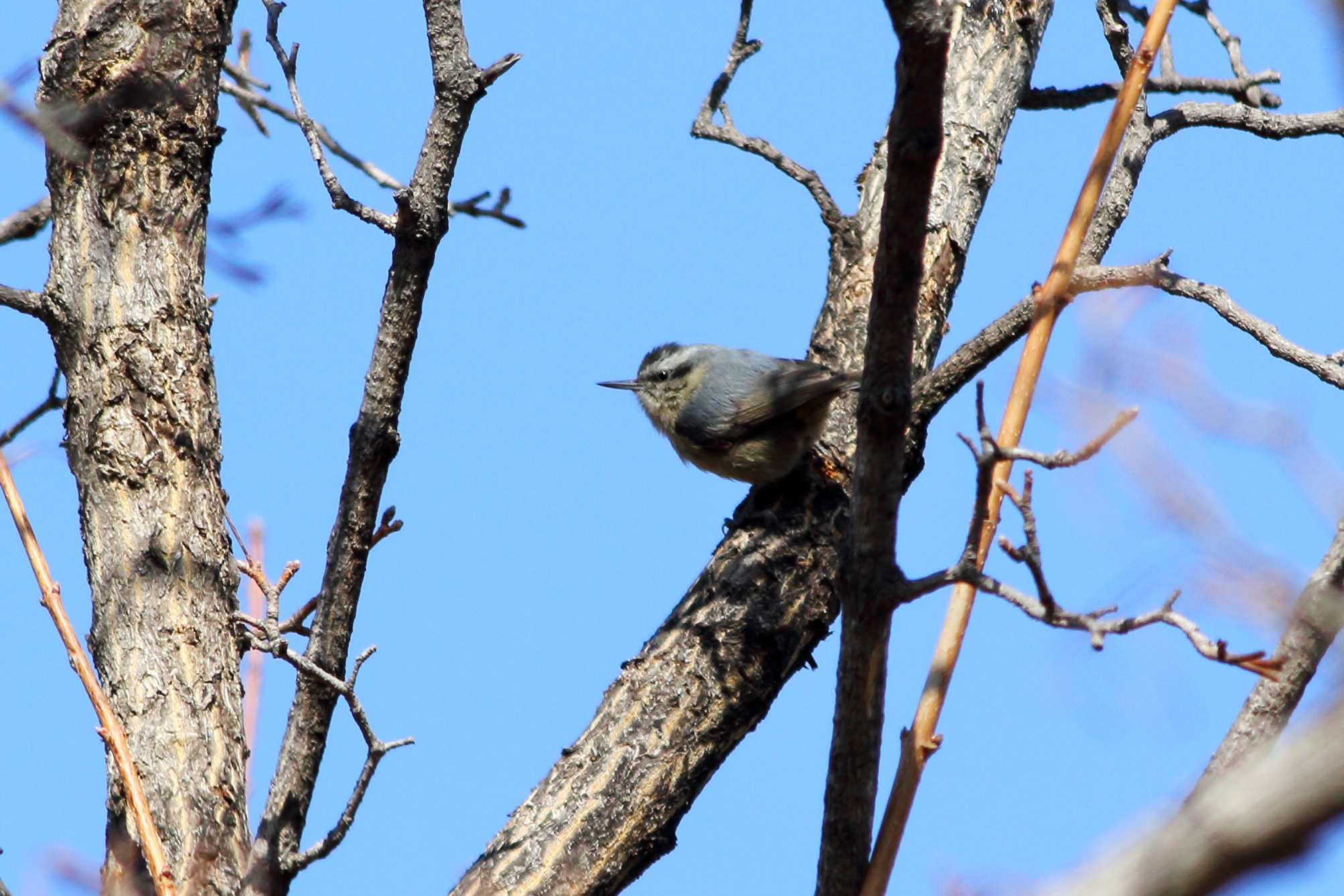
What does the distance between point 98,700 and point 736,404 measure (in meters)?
3.37

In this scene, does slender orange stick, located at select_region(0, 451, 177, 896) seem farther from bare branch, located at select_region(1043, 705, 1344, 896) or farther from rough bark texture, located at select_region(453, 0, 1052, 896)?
bare branch, located at select_region(1043, 705, 1344, 896)

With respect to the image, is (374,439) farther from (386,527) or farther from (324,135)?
(324,135)

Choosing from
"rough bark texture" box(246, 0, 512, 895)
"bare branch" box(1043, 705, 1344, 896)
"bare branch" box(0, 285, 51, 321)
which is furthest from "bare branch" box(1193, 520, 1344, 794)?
"bare branch" box(0, 285, 51, 321)

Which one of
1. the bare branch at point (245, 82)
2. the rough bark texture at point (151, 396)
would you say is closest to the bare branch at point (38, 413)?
the rough bark texture at point (151, 396)

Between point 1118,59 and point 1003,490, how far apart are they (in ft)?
9.71

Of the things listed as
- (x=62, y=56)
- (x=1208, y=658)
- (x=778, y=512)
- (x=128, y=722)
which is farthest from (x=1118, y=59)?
(x=128, y=722)

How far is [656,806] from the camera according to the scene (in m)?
3.42

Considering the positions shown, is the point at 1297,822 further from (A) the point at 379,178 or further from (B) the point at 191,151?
(A) the point at 379,178

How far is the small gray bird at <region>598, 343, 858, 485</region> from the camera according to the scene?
4.85 meters

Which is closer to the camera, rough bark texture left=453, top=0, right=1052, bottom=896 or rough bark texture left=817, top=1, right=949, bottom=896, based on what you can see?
rough bark texture left=817, top=1, right=949, bottom=896

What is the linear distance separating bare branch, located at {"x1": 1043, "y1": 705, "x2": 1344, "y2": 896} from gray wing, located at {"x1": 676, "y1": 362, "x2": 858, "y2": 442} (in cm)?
380

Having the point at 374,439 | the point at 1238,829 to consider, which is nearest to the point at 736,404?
the point at 374,439

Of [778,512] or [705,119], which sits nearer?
[778,512]

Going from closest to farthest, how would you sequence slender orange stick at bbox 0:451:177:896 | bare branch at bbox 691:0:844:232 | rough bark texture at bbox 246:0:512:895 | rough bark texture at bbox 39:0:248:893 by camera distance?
1. slender orange stick at bbox 0:451:177:896
2. rough bark texture at bbox 246:0:512:895
3. rough bark texture at bbox 39:0:248:893
4. bare branch at bbox 691:0:844:232
